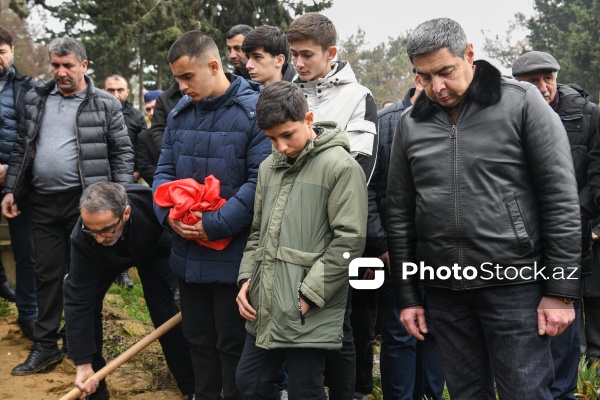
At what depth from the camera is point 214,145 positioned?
10.9ft

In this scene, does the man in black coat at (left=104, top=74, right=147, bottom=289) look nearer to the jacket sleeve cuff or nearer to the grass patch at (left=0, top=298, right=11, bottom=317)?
the grass patch at (left=0, top=298, right=11, bottom=317)

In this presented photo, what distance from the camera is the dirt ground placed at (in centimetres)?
432

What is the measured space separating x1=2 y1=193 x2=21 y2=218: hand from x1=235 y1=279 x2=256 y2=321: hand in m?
2.34

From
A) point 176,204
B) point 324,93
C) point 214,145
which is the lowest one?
point 176,204

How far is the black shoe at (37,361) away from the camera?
444 cm

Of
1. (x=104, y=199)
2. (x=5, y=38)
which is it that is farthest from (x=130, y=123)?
(x=104, y=199)

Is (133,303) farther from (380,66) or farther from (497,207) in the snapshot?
(380,66)

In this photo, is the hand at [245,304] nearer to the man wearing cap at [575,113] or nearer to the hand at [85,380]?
the hand at [85,380]

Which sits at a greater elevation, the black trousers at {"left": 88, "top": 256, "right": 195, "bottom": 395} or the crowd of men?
the crowd of men

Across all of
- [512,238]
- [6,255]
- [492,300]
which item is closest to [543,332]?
[492,300]

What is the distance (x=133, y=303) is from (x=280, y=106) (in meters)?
3.73

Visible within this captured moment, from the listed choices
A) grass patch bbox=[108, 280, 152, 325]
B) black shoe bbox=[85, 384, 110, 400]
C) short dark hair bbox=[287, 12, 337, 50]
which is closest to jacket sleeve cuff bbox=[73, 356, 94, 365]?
black shoe bbox=[85, 384, 110, 400]

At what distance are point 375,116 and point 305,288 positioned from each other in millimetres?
1104

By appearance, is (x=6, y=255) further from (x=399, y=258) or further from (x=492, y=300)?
(x=492, y=300)
